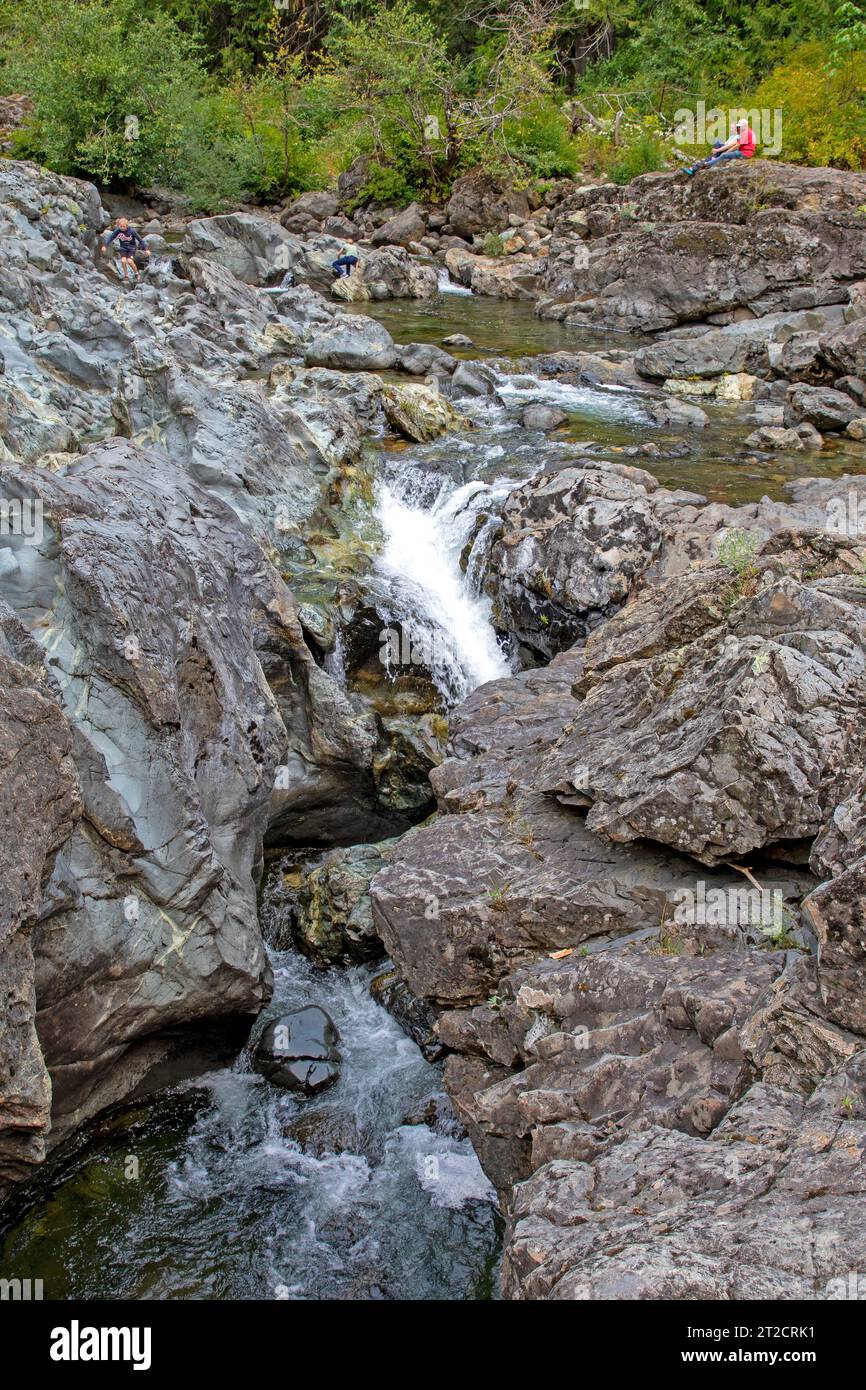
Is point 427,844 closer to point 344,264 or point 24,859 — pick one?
point 24,859

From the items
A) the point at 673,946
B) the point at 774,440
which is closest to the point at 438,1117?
the point at 673,946

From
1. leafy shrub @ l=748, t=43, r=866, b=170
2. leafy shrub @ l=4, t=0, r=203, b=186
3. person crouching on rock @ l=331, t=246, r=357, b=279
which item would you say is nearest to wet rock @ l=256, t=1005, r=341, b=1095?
person crouching on rock @ l=331, t=246, r=357, b=279

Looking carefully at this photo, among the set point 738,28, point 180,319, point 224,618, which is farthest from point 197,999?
point 738,28

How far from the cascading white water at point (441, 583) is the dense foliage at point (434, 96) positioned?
23066mm

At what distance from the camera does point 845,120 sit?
31266 mm

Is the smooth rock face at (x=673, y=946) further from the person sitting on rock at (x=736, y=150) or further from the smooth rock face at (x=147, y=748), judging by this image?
the person sitting on rock at (x=736, y=150)

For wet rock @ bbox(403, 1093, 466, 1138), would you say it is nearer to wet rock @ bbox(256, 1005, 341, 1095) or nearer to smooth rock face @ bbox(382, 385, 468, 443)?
wet rock @ bbox(256, 1005, 341, 1095)

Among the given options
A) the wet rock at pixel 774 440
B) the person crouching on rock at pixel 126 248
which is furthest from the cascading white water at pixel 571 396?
the person crouching on rock at pixel 126 248

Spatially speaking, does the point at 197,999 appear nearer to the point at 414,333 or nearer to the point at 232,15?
the point at 414,333

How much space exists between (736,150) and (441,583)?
2202 cm

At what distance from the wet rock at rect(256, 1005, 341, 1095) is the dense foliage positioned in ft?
103

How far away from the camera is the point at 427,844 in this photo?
26.1 feet

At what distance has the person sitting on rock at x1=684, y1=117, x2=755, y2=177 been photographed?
2928 cm

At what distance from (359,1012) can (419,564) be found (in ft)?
23.8
